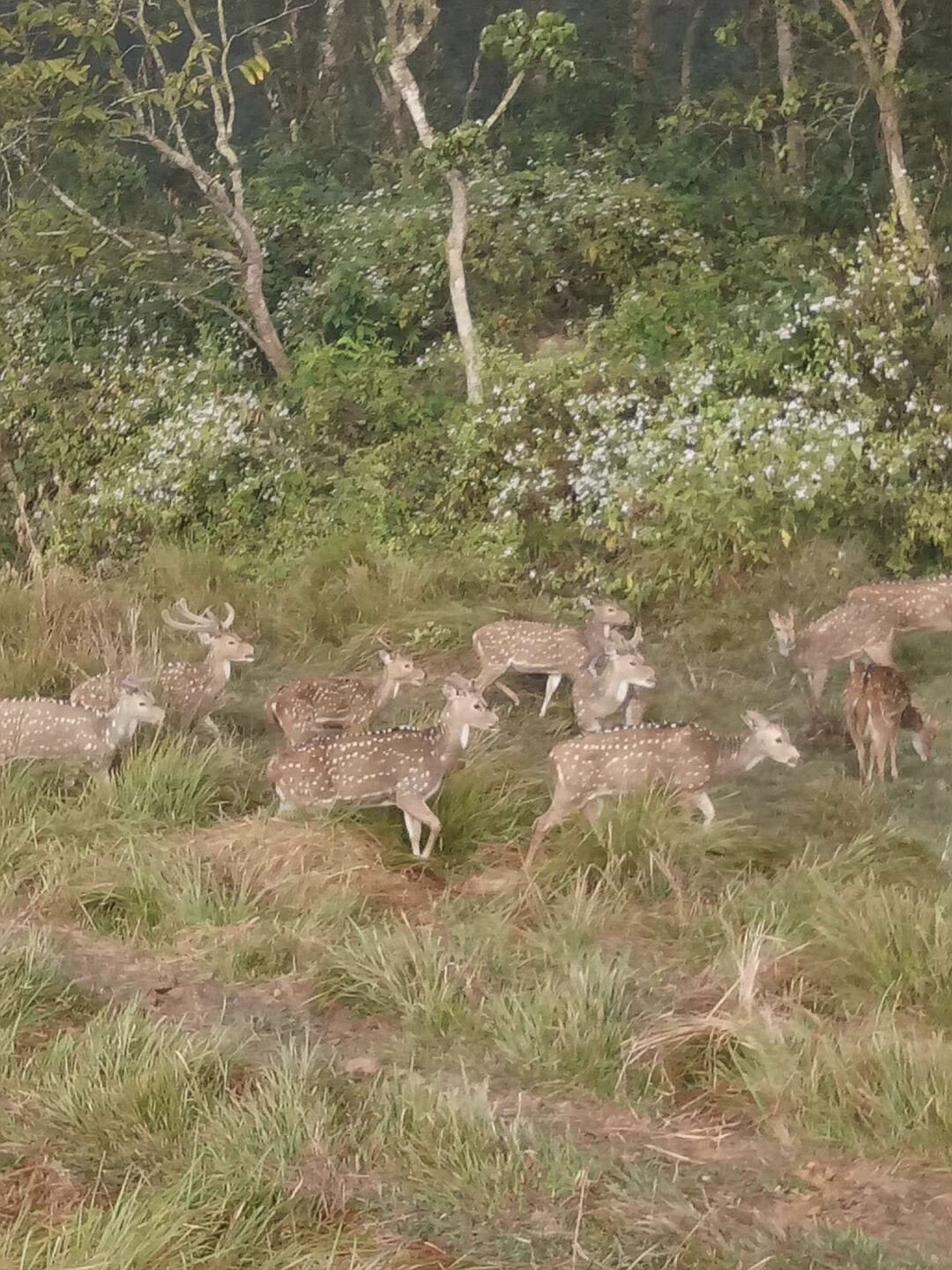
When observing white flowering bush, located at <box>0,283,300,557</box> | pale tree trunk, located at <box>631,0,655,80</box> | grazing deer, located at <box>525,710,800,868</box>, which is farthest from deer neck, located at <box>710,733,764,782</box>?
pale tree trunk, located at <box>631,0,655,80</box>

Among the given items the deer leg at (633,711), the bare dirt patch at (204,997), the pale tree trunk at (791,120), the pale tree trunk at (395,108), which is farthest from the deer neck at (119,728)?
the pale tree trunk at (395,108)

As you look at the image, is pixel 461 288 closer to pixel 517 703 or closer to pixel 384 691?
pixel 517 703

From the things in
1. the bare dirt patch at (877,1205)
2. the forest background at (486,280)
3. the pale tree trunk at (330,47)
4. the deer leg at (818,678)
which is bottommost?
the deer leg at (818,678)

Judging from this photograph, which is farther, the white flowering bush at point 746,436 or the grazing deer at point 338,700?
the white flowering bush at point 746,436

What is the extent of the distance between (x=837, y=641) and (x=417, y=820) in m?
2.18

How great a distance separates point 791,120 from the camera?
9039mm

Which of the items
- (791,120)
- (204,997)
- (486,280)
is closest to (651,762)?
(204,997)

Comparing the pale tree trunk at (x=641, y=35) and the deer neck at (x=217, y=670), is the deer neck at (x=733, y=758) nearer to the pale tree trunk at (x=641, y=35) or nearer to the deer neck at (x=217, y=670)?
the deer neck at (x=217, y=670)

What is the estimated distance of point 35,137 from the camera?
31.4 feet

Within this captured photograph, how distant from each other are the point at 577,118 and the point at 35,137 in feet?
13.3

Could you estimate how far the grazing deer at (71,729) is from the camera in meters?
5.24

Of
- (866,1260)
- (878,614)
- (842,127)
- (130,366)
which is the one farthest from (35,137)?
(866,1260)

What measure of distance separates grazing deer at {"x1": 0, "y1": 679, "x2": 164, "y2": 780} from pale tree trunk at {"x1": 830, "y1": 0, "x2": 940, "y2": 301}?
17.1 feet

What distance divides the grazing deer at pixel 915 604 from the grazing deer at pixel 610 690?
1205 mm
